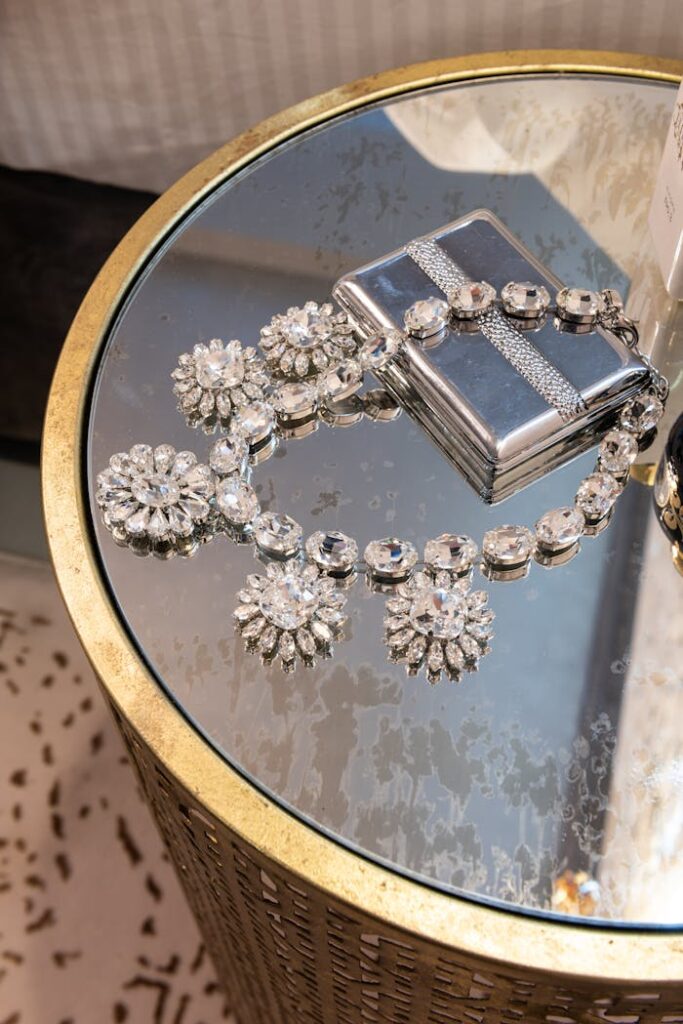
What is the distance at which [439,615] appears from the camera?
51 centimetres

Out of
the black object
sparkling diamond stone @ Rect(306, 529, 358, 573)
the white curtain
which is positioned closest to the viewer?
sparkling diamond stone @ Rect(306, 529, 358, 573)

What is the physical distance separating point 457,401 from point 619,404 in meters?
0.09

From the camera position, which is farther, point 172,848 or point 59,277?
point 59,277

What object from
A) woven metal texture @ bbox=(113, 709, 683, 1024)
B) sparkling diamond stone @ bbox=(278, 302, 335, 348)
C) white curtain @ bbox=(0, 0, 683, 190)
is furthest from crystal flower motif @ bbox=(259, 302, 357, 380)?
white curtain @ bbox=(0, 0, 683, 190)

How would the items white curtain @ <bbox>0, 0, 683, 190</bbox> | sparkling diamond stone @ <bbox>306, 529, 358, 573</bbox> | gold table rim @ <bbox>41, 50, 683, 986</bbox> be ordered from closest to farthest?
gold table rim @ <bbox>41, 50, 683, 986</bbox> < sparkling diamond stone @ <bbox>306, 529, 358, 573</bbox> < white curtain @ <bbox>0, 0, 683, 190</bbox>

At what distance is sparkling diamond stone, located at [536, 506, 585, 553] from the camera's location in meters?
Result: 0.54

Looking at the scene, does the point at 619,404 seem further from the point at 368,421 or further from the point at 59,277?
the point at 59,277

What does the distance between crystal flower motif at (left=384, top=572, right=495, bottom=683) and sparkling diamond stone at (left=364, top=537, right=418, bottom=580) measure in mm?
13

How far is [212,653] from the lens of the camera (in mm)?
524

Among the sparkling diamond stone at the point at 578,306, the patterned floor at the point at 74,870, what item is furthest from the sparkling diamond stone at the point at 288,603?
the patterned floor at the point at 74,870

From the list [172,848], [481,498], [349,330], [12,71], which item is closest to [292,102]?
[12,71]

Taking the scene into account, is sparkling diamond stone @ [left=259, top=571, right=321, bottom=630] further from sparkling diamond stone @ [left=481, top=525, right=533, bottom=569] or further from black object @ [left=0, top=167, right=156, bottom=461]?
black object @ [left=0, top=167, right=156, bottom=461]

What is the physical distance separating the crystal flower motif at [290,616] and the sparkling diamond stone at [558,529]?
0.11 metres

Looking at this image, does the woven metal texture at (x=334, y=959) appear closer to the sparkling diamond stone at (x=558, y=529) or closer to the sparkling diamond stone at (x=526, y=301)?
the sparkling diamond stone at (x=558, y=529)
